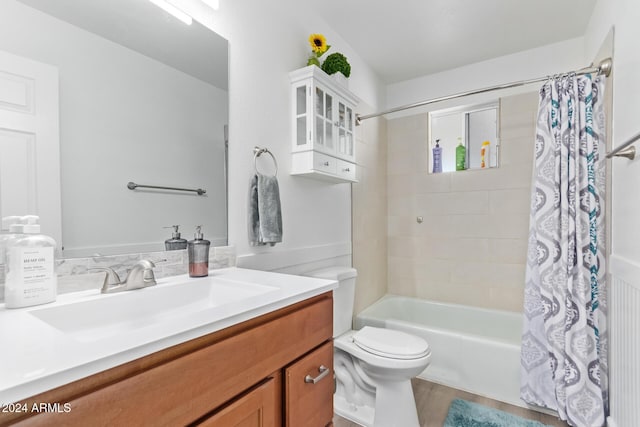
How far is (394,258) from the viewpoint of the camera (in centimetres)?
295

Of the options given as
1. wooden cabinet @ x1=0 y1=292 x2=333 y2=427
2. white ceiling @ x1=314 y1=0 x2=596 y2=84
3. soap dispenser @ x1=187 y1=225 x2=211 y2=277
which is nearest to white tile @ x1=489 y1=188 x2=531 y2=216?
white ceiling @ x1=314 y1=0 x2=596 y2=84

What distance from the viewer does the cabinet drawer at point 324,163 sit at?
66.5 inches

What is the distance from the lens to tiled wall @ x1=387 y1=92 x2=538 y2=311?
2.42 meters

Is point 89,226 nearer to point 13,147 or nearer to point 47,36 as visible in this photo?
point 13,147

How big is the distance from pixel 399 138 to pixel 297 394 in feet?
8.34

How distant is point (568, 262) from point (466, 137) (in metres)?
1.45

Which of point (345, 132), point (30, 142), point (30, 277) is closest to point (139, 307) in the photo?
point (30, 277)

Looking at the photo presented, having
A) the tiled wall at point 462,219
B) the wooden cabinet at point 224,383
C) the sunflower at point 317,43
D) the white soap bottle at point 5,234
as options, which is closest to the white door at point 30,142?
the white soap bottle at point 5,234

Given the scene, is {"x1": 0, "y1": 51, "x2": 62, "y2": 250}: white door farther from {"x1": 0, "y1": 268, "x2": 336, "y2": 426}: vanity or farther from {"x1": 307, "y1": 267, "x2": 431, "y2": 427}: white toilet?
{"x1": 307, "y1": 267, "x2": 431, "y2": 427}: white toilet

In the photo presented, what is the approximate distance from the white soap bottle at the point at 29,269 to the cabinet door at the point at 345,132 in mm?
1449

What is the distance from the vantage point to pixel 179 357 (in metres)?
0.60

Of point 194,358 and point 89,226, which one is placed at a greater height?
point 89,226

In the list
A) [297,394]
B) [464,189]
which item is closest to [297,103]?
[297,394]

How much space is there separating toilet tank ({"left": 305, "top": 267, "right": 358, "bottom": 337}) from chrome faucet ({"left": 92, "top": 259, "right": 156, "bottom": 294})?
38.8 inches
